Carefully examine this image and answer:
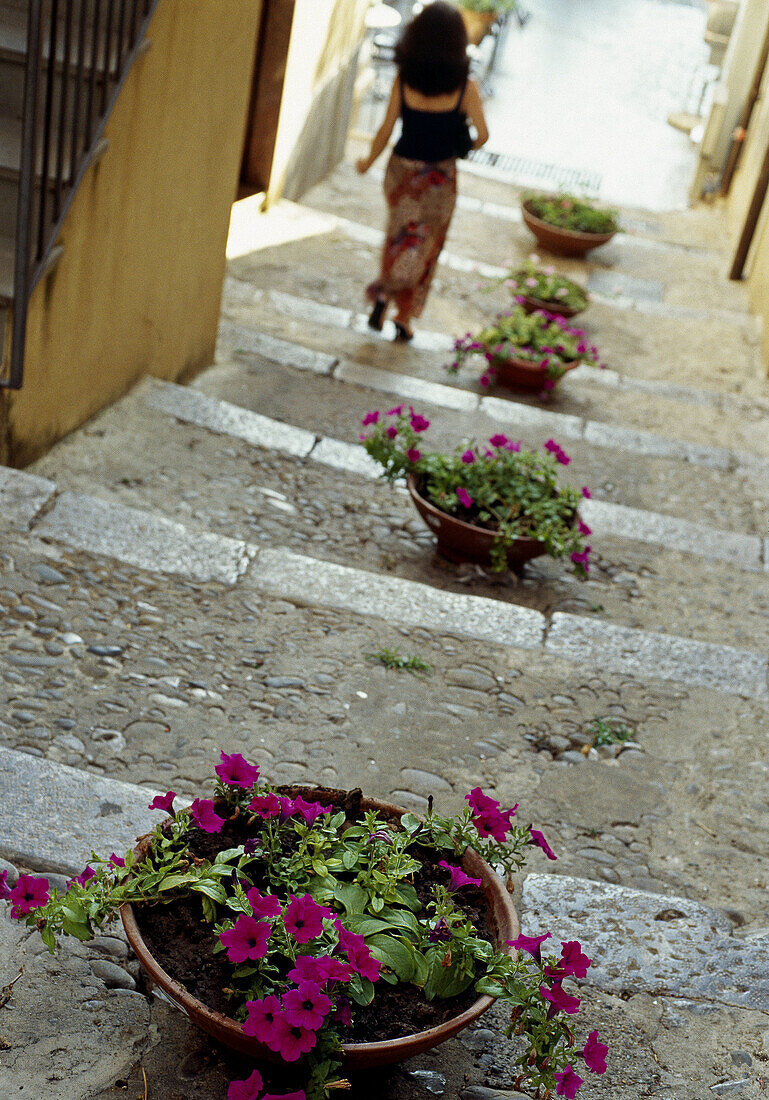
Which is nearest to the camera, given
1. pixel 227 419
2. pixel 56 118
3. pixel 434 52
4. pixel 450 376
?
pixel 56 118

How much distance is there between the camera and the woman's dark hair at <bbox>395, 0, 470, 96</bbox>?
531 centimetres

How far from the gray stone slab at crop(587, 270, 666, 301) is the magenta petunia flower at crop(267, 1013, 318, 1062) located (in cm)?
783

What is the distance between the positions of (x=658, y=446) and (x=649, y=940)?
3960 mm

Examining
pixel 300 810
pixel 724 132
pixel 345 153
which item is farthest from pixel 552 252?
pixel 300 810

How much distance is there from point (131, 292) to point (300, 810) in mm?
2941

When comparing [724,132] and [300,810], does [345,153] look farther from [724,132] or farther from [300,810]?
[300,810]

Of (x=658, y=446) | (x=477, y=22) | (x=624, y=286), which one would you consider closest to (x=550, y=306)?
(x=658, y=446)

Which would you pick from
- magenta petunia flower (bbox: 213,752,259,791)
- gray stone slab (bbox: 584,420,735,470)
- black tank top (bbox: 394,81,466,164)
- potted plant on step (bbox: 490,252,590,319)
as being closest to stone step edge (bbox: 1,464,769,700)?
magenta petunia flower (bbox: 213,752,259,791)

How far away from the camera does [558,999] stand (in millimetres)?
1690

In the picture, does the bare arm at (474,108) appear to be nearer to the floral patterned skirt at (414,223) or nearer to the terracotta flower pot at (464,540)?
the floral patterned skirt at (414,223)

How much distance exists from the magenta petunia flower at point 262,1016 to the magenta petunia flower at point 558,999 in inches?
16.8

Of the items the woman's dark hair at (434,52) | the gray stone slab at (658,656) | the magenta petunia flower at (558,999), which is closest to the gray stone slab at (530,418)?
the woman's dark hair at (434,52)

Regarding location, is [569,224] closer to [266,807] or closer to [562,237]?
[562,237]

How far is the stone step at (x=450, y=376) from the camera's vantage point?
629 cm
